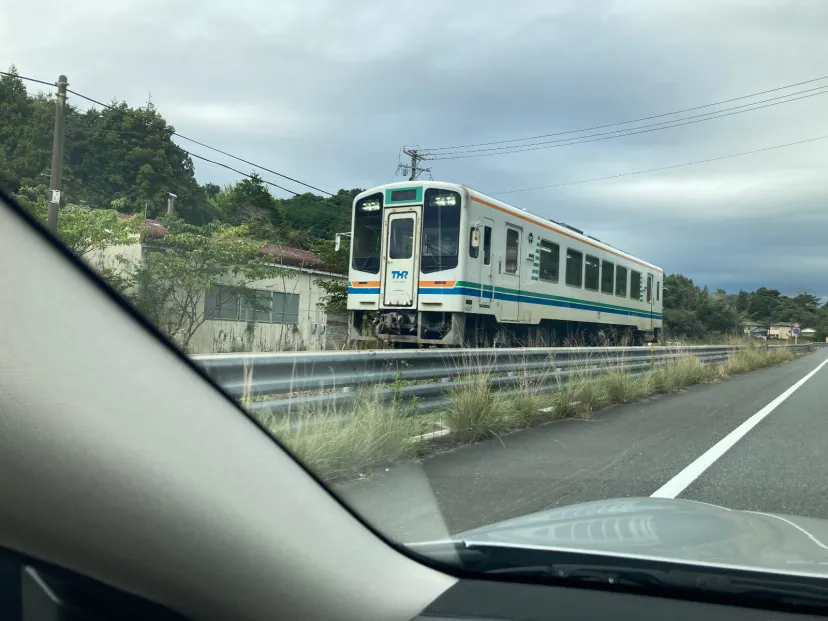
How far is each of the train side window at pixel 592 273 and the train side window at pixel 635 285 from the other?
3.25 metres

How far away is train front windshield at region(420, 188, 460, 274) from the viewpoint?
11.6 metres

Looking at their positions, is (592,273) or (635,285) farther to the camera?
(635,285)

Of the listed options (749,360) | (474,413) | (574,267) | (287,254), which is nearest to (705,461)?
(474,413)

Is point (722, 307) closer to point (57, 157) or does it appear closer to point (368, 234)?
point (368, 234)

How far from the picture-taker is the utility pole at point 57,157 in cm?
139

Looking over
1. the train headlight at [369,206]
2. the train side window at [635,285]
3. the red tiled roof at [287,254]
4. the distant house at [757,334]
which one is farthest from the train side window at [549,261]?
the distant house at [757,334]

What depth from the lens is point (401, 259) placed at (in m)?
12.0

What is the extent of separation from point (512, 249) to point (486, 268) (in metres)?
1.20

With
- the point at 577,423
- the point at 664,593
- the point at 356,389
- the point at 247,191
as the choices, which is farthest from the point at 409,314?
the point at 664,593

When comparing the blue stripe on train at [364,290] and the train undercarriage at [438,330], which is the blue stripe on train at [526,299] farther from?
the blue stripe on train at [364,290]

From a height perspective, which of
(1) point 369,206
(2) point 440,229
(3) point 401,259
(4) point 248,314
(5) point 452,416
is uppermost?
(1) point 369,206

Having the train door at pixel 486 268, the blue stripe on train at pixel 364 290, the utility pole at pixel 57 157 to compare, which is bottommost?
the utility pole at pixel 57 157

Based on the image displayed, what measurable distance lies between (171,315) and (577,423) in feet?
23.2

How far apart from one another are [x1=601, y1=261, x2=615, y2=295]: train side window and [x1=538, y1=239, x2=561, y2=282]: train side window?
3067mm
